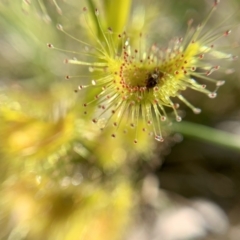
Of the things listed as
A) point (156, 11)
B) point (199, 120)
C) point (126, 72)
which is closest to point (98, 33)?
point (126, 72)

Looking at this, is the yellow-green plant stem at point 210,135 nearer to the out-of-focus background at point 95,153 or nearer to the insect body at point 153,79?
the out-of-focus background at point 95,153

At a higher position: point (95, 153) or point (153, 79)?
point (153, 79)

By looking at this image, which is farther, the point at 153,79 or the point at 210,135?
the point at 210,135

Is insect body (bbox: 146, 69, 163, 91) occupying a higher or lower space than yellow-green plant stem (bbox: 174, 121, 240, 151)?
higher

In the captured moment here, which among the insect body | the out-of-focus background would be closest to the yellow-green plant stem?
the out-of-focus background

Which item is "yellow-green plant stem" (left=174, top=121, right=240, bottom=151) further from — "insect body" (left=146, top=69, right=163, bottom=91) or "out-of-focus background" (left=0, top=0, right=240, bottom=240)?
"insect body" (left=146, top=69, right=163, bottom=91)

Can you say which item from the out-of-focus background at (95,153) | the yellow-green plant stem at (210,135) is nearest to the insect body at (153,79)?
the out-of-focus background at (95,153)

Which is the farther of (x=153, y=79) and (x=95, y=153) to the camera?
(x=95, y=153)

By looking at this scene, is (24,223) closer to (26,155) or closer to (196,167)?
(26,155)

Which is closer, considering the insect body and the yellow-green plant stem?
the insect body
